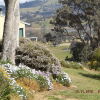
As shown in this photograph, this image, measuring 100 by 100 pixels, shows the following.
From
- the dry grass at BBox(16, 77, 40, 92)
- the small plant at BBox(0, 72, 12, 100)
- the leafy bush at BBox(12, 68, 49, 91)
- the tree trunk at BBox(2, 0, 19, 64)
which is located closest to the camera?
the small plant at BBox(0, 72, 12, 100)

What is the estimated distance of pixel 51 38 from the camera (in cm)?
5712

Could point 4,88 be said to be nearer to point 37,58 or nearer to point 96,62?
point 37,58

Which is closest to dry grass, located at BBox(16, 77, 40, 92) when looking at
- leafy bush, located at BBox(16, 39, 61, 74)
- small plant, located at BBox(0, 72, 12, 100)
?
small plant, located at BBox(0, 72, 12, 100)

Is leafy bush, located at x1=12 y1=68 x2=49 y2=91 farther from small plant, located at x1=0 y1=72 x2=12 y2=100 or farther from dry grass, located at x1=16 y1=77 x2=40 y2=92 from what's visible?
small plant, located at x1=0 y1=72 x2=12 y2=100

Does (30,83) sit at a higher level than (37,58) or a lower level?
lower

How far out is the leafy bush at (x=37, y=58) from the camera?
584 inches

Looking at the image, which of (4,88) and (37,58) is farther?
(37,58)

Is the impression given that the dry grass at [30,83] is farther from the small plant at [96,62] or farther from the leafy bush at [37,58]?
the small plant at [96,62]

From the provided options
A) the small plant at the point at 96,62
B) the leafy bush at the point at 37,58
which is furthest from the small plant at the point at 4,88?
the small plant at the point at 96,62

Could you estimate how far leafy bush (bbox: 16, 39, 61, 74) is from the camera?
48.7 feet

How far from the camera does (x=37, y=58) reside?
15.0 metres

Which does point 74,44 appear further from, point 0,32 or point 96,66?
point 96,66

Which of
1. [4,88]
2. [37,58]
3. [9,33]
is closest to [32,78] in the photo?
[9,33]

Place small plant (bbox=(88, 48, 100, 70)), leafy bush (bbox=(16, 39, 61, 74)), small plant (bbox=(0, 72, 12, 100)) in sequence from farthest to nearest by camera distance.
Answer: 1. small plant (bbox=(88, 48, 100, 70))
2. leafy bush (bbox=(16, 39, 61, 74))
3. small plant (bbox=(0, 72, 12, 100))
